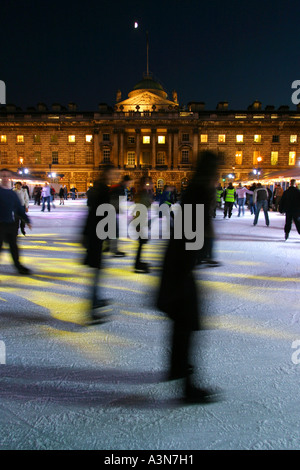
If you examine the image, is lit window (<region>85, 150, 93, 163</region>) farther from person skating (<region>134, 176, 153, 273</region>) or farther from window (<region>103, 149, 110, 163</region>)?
person skating (<region>134, 176, 153, 273</region>)

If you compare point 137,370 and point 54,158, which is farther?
point 54,158

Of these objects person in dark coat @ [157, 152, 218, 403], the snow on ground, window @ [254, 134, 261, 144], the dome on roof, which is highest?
the dome on roof

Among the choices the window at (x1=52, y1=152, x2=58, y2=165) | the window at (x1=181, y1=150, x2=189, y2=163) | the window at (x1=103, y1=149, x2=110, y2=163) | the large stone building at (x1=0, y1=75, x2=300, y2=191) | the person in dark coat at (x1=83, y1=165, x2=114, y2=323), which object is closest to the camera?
the person in dark coat at (x1=83, y1=165, x2=114, y2=323)

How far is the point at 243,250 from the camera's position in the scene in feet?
24.9

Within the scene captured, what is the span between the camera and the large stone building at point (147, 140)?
51188 millimetres

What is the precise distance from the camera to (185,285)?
7.41 ft

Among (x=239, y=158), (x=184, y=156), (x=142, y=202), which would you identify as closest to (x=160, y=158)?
(x=184, y=156)

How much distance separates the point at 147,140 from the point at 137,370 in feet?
175

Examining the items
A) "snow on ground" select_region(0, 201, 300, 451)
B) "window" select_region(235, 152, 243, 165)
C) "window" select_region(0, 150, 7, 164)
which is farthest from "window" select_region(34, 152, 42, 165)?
"snow on ground" select_region(0, 201, 300, 451)

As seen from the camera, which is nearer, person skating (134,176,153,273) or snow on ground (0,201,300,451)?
snow on ground (0,201,300,451)

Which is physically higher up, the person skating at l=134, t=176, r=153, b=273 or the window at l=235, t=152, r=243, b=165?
the window at l=235, t=152, r=243, b=165

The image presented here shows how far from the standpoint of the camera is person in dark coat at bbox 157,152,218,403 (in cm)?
224

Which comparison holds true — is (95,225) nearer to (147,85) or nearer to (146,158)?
(146,158)

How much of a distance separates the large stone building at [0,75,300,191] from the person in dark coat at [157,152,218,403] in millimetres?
47928
